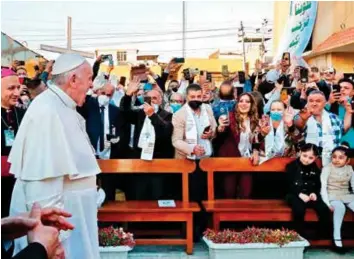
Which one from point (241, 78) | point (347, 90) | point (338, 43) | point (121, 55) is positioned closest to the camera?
point (347, 90)

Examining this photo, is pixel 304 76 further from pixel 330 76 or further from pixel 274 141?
pixel 274 141

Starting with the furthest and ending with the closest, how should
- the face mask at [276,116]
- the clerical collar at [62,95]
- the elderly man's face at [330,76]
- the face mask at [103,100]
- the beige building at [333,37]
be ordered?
the beige building at [333,37], the elderly man's face at [330,76], the face mask at [103,100], the face mask at [276,116], the clerical collar at [62,95]

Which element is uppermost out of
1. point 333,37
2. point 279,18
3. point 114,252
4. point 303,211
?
point 279,18

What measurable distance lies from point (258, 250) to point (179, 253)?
82cm

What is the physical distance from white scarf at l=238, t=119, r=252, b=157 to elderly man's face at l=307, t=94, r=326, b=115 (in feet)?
2.04

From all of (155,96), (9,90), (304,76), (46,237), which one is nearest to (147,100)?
(155,96)

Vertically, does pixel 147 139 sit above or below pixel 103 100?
below

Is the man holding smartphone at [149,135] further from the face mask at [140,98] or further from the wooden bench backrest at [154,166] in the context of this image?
the face mask at [140,98]

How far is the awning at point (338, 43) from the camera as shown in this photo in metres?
13.4

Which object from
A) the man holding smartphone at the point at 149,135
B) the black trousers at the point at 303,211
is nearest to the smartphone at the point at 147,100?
the man holding smartphone at the point at 149,135

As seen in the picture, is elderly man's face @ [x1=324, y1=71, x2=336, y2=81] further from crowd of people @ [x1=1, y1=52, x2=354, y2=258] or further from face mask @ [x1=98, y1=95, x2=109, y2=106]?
face mask @ [x1=98, y1=95, x2=109, y2=106]

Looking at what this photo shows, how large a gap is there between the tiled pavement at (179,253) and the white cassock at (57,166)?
71.9 inches

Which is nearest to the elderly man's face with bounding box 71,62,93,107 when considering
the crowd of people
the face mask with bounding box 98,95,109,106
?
the crowd of people

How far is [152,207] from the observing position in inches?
225
